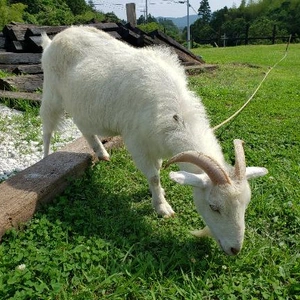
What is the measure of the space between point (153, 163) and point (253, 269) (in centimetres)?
143

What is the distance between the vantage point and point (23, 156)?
524 centimetres

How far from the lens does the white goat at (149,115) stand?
292 centimetres

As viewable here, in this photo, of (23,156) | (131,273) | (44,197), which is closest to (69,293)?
(131,273)

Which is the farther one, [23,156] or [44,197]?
[23,156]

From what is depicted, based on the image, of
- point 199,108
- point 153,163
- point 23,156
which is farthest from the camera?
point 23,156

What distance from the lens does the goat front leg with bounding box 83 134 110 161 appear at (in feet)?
15.7

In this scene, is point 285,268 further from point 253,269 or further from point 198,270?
point 198,270

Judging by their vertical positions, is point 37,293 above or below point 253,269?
above

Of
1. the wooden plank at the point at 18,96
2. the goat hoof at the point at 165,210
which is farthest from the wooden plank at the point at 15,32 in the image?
the goat hoof at the point at 165,210

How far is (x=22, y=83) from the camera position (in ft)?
26.7

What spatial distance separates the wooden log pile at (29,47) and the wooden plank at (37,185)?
398 centimetres

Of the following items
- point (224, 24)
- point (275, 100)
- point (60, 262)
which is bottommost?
point (224, 24)

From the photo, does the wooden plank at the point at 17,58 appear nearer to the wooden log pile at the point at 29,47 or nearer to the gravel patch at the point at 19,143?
the wooden log pile at the point at 29,47

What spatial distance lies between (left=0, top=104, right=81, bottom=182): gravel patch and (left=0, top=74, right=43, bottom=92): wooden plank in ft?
4.20
